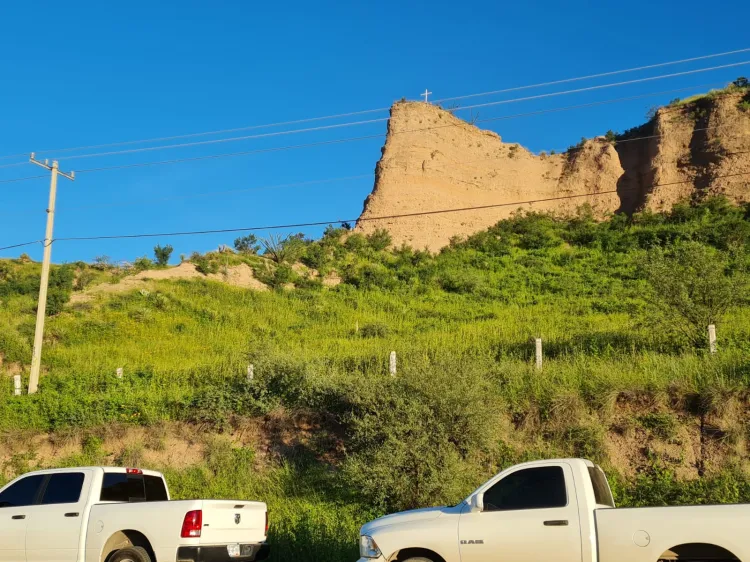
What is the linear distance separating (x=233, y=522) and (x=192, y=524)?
2.23 ft

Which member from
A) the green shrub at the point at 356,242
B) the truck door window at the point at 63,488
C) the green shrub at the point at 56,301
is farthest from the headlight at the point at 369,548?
the green shrub at the point at 356,242

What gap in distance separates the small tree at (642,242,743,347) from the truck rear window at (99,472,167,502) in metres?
13.8

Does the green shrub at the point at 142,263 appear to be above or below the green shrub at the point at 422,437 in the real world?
above

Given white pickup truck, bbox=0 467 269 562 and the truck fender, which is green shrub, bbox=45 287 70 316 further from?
the truck fender

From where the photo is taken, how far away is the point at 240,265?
44906mm

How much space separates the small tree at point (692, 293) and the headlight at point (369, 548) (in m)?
13.2

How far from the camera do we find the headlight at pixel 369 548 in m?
7.91

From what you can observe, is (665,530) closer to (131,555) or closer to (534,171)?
(131,555)

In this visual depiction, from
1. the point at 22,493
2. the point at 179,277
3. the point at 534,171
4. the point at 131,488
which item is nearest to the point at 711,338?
the point at 131,488

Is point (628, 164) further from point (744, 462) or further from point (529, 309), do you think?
point (744, 462)

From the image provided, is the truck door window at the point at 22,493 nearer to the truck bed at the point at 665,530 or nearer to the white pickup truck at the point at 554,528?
the white pickup truck at the point at 554,528

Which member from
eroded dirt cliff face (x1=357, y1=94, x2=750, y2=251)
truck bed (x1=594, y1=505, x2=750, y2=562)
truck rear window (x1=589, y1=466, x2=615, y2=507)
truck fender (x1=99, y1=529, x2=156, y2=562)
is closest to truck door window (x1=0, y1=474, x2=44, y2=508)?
truck fender (x1=99, y1=529, x2=156, y2=562)

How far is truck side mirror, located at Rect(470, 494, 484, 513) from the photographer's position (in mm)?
7523

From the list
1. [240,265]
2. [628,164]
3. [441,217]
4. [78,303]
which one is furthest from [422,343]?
[628,164]
